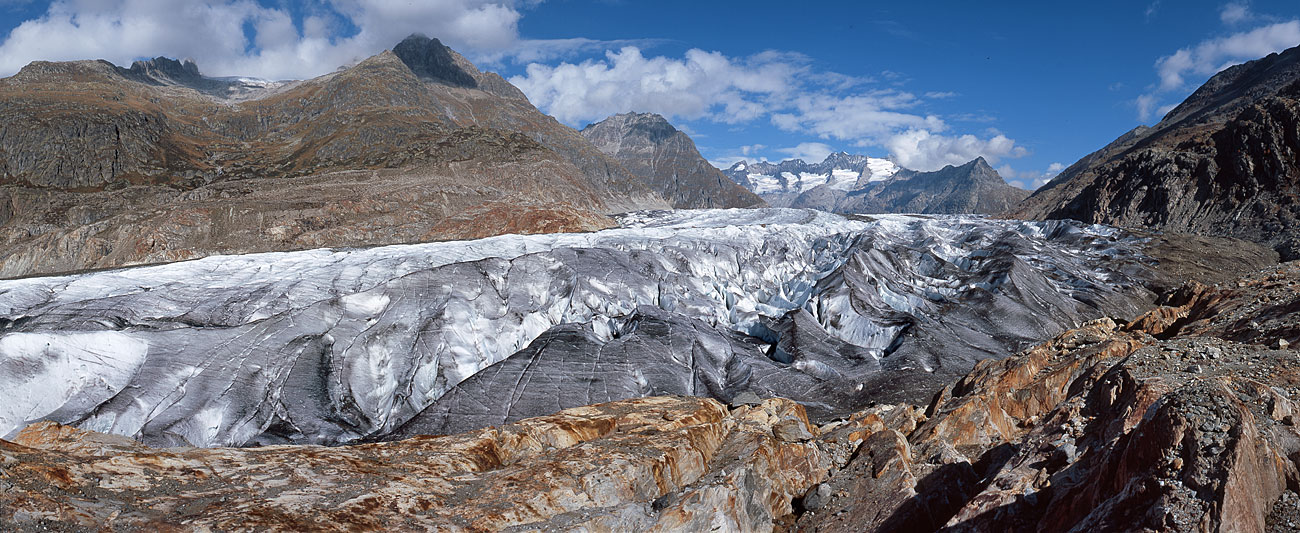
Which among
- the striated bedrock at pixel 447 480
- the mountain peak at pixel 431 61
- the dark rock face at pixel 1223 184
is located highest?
the mountain peak at pixel 431 61

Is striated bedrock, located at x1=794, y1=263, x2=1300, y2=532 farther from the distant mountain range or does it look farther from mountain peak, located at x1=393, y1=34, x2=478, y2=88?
mountain peak, located at x1=393, y1=34, x2=478, y2=88

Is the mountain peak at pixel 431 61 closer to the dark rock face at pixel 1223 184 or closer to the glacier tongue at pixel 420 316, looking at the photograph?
the dark rock face at pixel 1223 184

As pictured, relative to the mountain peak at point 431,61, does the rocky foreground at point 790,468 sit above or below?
below

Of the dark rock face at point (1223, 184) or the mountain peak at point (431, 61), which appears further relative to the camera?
the mountain peak at point (431, 61)

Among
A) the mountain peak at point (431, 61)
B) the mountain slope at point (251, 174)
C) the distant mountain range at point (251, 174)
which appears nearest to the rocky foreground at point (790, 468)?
the distant mountain range at point (251, 174)

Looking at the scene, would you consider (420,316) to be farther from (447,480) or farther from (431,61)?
(431,61)
